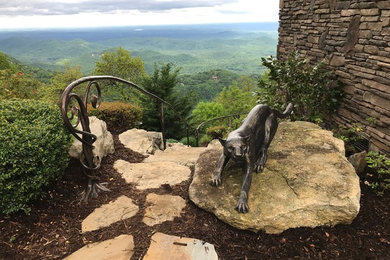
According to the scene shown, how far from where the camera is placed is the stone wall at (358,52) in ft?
14.7

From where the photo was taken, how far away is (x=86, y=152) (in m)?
3.07

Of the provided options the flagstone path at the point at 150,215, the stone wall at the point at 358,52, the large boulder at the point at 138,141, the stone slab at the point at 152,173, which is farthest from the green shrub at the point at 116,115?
the stone wall at the point at 358,52

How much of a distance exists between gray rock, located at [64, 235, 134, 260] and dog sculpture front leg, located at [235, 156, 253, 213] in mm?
1128

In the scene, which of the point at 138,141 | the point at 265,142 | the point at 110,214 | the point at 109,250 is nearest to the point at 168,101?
the point at 138,141

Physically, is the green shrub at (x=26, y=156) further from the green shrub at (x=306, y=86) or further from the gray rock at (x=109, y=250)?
the green shrub at (x=306, y=86)

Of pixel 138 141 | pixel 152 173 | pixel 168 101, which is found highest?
pixel 152 173

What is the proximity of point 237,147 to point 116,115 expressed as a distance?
15.9ft

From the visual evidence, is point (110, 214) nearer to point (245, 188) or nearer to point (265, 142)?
point (245, 188)

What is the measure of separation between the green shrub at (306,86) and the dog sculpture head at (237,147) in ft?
11.1

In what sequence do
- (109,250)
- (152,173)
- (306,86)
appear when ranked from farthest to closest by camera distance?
(306,86)
(152,173)
(109,250)

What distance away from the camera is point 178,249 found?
243 cm

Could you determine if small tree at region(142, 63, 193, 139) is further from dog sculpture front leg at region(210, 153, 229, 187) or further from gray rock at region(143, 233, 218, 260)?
gray rock at region(143, 233, 218, 260)

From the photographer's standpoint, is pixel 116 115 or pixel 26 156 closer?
pixel 26 156

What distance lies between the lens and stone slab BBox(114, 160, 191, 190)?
3.62 metres
